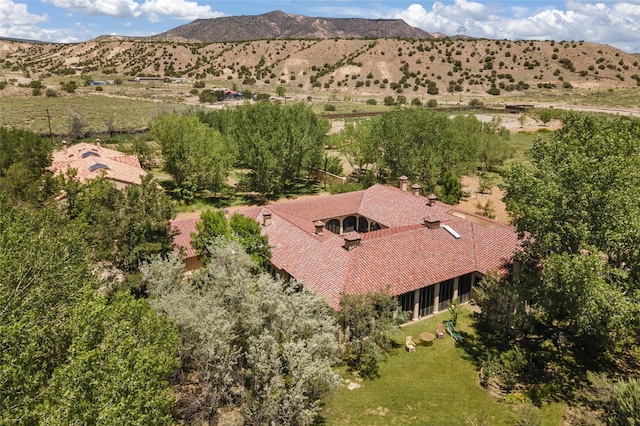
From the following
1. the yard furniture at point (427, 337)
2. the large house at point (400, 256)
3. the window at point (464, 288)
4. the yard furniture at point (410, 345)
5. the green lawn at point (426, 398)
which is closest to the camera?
the green lawn at point (426, 398)

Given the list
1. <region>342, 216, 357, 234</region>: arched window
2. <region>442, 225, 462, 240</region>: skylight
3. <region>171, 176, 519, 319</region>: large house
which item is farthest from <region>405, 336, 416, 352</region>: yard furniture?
<region>342, 216, 357, 234</region>: arched window

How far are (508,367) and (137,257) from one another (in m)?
20.3

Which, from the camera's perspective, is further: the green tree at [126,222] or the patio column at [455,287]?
the patio column at [455,287]

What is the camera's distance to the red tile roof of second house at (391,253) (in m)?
26.4

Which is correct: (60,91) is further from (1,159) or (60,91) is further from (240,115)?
(1,159)

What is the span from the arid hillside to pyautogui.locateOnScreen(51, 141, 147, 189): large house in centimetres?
10232

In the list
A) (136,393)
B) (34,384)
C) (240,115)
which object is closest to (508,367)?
(136,393)

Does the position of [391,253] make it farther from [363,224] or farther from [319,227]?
[363,224]

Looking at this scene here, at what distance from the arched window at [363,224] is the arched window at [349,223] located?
1.52ft

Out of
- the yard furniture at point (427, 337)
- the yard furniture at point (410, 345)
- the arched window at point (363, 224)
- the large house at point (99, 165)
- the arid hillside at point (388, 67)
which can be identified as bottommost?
the yard furniture at point (410, 345)

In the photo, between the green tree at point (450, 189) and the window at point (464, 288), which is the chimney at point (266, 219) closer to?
the window at point (464, 288)

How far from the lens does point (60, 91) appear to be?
433 ft

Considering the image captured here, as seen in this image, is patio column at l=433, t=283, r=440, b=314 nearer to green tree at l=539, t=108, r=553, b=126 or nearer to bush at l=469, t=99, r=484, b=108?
green tree at l=539, t=108, r=553, b=126

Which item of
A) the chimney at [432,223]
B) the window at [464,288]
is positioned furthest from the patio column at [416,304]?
the chimney at [432,223]
